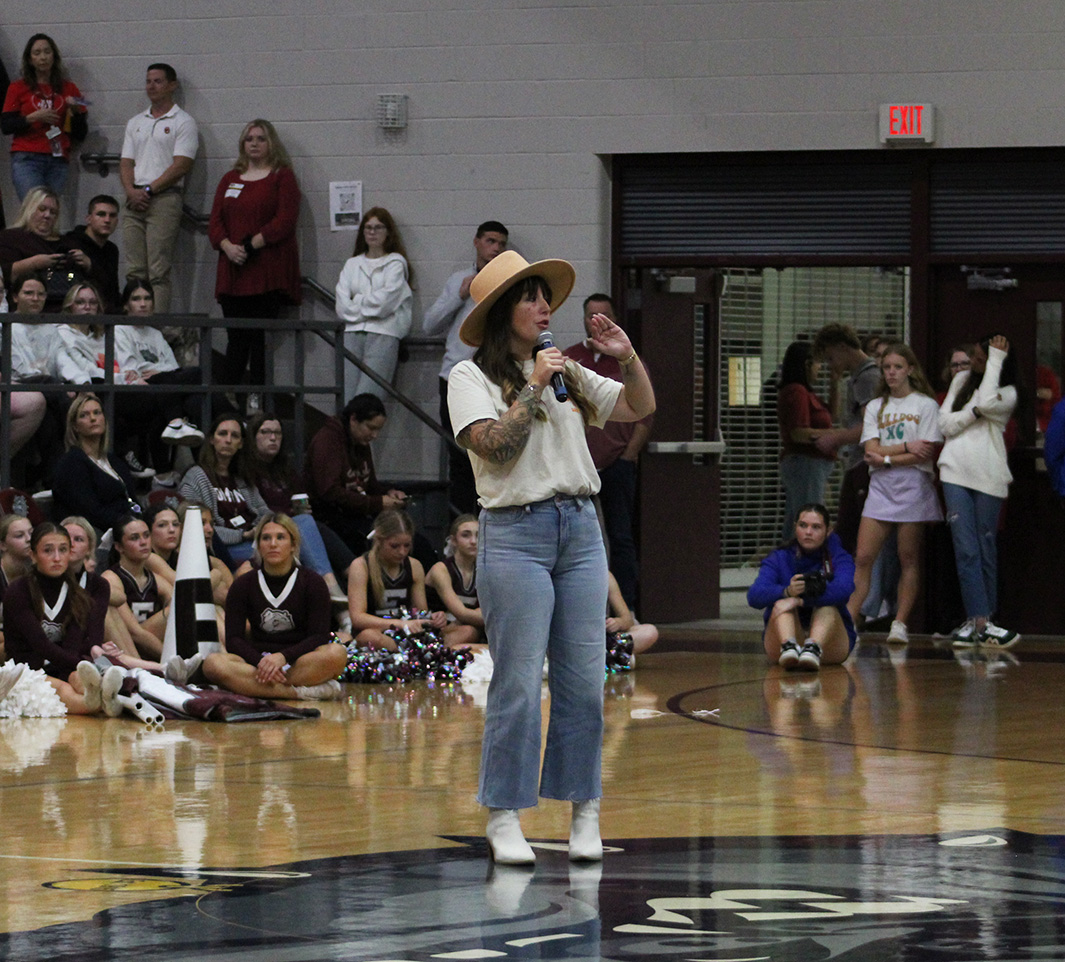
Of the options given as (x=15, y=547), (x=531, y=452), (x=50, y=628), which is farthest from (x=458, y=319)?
(x=531, y=452)

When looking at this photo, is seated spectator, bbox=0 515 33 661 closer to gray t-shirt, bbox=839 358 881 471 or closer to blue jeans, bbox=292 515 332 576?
blue jeans, bbox=292 515 332 576

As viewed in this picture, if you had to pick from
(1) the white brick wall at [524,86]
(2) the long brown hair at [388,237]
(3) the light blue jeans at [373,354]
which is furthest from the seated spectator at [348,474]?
(2) the long brown hair at [388,237]

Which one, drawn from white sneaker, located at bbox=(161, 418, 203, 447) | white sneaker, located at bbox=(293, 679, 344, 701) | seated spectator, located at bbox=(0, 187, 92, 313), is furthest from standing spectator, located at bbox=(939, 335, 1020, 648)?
seated spectator, located at bbox=(0, 187, 92, 313)

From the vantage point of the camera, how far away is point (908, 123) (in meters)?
12.1

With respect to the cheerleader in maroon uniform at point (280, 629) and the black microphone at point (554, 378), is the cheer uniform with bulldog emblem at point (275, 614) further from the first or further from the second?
the black microphone at point (554, 378)

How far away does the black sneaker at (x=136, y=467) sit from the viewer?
11.0 m

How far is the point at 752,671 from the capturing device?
10070 mm

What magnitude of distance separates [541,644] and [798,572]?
5.67 meters

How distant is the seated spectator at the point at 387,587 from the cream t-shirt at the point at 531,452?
5.04 m

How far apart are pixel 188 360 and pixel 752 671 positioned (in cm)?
441

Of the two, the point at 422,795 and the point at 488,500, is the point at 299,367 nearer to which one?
the point at 422,795

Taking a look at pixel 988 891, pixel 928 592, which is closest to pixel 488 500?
pixel 988 891

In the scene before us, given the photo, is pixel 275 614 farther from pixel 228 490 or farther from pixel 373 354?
pixel 373 354

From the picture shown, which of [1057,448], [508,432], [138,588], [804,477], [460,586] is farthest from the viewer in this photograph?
[804,477]
